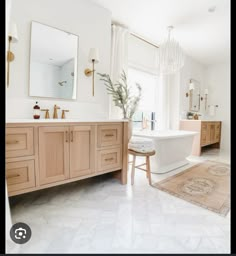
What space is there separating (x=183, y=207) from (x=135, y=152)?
2.77ft

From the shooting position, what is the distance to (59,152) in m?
1.58

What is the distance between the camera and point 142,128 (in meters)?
3.62

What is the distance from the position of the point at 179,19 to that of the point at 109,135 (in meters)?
2.50

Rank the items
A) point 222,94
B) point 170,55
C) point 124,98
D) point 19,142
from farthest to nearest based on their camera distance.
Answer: point 222,94
point 170,55
point 124,98
point 19,142

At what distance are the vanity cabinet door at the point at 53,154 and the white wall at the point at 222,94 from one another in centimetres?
509

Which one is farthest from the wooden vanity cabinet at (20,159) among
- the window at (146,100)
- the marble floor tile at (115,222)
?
the window at (146,100)

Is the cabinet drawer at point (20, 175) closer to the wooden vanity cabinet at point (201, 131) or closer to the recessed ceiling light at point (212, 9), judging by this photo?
the recessed ceiling light at point (212, 9)

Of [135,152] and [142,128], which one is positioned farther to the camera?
[142,128]

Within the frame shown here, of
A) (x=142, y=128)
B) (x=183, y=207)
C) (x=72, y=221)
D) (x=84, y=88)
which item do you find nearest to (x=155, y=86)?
(x=142, y=128)

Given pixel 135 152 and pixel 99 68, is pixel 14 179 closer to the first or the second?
pixel 135 152

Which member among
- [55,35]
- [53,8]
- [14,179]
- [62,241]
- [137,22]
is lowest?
[62,241]

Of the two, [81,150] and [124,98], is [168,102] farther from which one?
[81,150]

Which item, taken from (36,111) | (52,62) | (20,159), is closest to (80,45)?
(52,62)

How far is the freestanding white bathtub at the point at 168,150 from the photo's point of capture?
2576 mm
